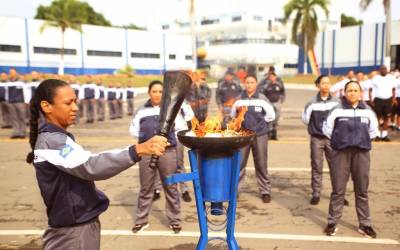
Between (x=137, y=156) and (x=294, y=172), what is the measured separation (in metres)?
6.23

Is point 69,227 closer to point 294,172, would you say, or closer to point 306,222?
point 306,222

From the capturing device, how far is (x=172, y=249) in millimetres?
4602

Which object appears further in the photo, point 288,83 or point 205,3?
point 205,3

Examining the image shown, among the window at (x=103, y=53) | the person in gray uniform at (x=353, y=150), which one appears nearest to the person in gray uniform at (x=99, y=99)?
the person in gray uniform at (x=353, y=150)

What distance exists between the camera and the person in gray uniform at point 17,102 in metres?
12.2

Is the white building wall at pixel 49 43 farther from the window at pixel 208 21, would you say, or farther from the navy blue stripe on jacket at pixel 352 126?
the navy blue stripe on jacket at pixel 352 126

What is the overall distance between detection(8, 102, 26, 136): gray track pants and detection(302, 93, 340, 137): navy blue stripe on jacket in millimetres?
9333

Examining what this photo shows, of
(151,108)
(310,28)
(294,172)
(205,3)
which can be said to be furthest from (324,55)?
(151,108)

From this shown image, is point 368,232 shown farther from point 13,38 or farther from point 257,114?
point 13,38

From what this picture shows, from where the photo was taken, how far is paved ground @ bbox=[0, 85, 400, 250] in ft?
15.7

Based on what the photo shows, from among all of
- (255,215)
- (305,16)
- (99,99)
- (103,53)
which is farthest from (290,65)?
(255,215)

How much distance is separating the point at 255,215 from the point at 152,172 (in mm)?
1719

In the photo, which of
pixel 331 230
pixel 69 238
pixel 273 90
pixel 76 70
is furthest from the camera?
pixel 76 70

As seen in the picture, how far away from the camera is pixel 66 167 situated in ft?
7.91
